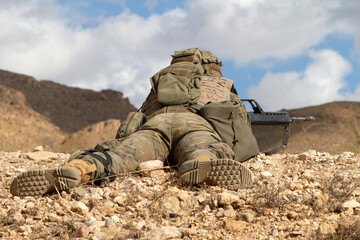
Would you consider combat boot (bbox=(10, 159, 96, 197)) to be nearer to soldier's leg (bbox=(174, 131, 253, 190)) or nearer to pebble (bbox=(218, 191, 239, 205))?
soldier's leg (bbox=(174, 131, 253, 190))

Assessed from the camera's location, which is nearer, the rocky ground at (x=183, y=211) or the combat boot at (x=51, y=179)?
the rocky ground at (x=183, y=211)

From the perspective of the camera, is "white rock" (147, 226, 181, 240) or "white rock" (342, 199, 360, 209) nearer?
"white rock" (147, 226, 181, 240)

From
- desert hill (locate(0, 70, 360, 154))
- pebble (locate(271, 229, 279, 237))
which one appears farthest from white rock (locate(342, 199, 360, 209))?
desert hill (locate(0, 70, 360, 154))

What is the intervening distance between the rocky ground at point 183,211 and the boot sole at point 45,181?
6 centimetres

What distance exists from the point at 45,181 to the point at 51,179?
0.18ft

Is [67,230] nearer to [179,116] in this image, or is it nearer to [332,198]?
[332,198]

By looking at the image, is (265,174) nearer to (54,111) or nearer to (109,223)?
(109,223)

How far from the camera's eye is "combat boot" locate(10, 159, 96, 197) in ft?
11.1

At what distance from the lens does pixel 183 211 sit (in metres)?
3.04

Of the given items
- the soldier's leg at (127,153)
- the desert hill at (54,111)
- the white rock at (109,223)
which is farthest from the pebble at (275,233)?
the desert hill at (54,111)

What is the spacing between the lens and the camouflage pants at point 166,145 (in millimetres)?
3874

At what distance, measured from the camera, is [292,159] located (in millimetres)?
5160

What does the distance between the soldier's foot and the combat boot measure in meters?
0.80

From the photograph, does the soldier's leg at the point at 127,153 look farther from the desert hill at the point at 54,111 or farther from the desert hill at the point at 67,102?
the desert hill at the point at 67,102
